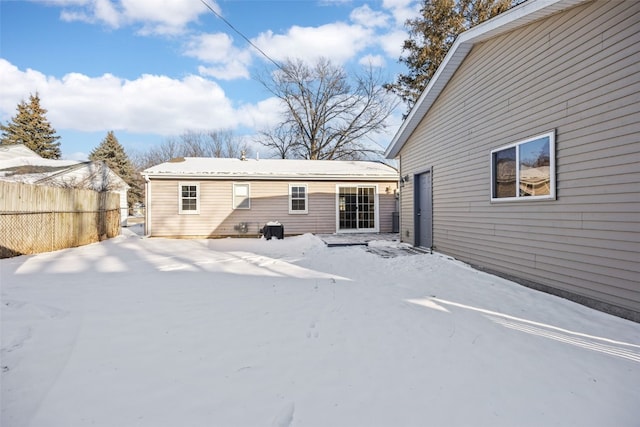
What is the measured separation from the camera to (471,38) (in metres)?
5.84

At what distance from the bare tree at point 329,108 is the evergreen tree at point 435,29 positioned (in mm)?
5986

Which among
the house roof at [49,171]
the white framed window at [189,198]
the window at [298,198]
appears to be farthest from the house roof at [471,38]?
the house roof at [49,171]

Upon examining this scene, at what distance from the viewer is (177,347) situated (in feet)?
9.20

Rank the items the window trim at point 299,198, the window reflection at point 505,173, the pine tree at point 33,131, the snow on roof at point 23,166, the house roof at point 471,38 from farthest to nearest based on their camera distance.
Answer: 1. the pine tree at point 33,131
2. the snow on roof at point 23,166
3. the window trim at point 299,198
4. the window reflection at point 505,173
5. the house roof at point 471,38

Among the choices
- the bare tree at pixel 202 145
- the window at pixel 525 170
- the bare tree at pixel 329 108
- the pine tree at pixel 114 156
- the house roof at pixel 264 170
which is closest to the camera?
the window at pixel 525 170

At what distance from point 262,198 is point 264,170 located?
123 centimetres

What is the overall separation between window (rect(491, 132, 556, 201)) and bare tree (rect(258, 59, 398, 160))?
20.2m

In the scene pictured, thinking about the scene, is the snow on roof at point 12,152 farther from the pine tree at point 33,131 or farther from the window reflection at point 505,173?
the window reflection at point 505,173

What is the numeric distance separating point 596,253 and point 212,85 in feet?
64.4

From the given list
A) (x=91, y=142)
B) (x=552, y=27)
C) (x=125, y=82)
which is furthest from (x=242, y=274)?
(x=91, y=142)

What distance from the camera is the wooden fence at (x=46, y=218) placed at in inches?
279

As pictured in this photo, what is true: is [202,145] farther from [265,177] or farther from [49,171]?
[265,177]

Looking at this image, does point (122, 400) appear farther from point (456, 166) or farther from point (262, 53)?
point (262, 53)

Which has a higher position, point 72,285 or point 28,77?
point 28,77
